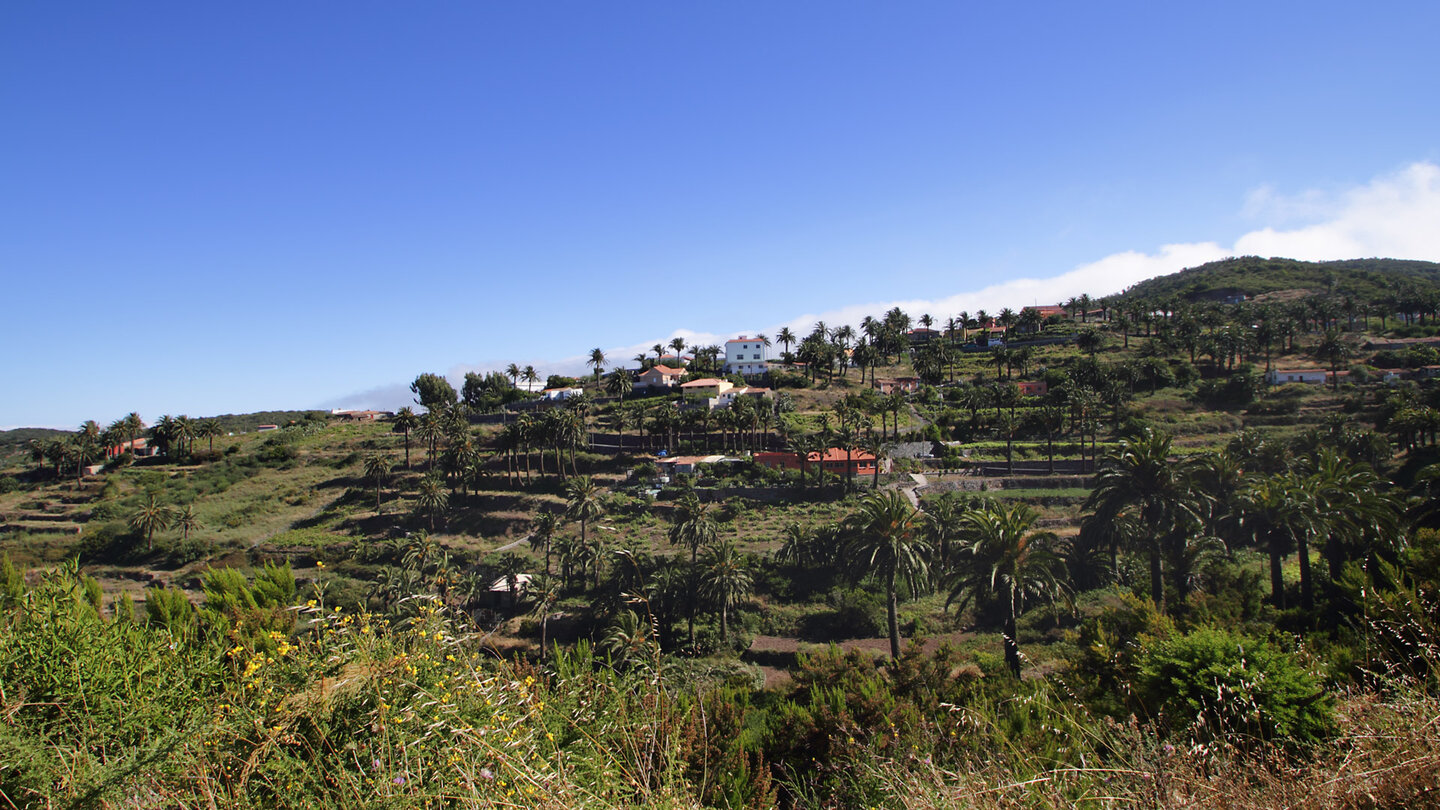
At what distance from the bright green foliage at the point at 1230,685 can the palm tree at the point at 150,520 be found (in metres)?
74.5

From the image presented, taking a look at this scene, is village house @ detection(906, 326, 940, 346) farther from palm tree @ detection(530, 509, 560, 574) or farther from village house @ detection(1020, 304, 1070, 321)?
palm tree @ detection(530, 509, 560, 574)

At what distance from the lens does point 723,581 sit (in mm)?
37469

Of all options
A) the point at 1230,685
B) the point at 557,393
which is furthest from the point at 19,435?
the point at 1230,685

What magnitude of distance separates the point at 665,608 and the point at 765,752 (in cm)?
2253

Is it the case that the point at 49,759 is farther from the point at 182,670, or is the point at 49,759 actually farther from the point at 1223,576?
the point at 1223,576

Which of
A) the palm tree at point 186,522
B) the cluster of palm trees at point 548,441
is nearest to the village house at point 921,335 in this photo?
the cluster of palm trees at point 548,441

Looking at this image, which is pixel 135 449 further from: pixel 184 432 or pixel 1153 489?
pixel 1153 489

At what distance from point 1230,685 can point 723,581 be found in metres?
29.3

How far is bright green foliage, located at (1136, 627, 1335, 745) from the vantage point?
387 inches

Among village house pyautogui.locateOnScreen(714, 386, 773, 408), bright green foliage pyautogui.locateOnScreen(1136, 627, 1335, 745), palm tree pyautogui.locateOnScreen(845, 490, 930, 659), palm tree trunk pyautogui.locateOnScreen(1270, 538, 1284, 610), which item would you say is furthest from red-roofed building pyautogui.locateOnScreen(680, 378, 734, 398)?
bright green foliage pyautogui.locateOnScreen(1136, 627, 1335, 745)

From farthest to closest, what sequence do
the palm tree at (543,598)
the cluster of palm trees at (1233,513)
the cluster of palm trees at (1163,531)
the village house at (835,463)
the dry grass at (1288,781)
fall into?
the village house at (835,463) → the palm tree at (543,598) → the cluster of palm trees at (1163,531) → the cluster of palm trees at (1233,513) → the dry grass at (1288,781)

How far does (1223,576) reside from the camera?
32875 mm

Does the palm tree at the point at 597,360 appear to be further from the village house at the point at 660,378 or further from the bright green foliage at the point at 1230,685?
the bright green foliage at the point at 1230,685

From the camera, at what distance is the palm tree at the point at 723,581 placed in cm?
3756
